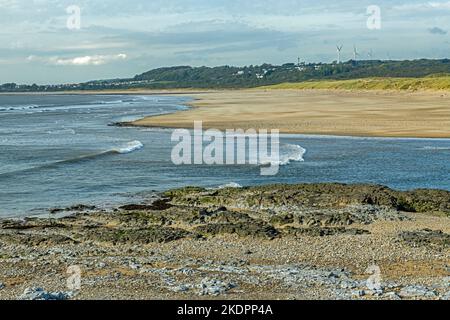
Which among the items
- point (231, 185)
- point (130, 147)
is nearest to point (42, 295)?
point (231, 185)

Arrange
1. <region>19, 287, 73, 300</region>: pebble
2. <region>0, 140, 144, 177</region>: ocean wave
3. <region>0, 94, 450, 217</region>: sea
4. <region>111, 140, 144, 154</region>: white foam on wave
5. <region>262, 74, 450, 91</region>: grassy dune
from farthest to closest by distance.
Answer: <region>262, 74, 450, 91</region>: grassy dune → <region>111, 140, 144, 154</region>: white foam on wave → <region>0, 140, 144, 177</region>: ocean wave → <region>0, 94, 450, 217</region>: sea → <region>19, 287, 73, 300</region>: pebble

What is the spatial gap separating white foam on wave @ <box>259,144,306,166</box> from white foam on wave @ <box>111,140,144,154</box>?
9.18m

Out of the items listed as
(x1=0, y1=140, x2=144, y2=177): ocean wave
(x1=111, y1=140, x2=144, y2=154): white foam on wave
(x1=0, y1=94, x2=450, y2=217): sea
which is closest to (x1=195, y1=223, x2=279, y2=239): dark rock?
(x1=0, y1=94, x2=450, y2=217): sea

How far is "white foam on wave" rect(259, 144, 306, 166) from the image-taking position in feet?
105

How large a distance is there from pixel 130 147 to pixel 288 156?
10885mm

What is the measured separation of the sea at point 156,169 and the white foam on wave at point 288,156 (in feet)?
0.20

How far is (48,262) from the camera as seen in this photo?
1507 cm

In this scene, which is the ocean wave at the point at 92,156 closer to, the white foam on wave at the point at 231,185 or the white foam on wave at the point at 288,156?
the white foam on wave at the point at 288,156

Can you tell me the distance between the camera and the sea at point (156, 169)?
24.8m

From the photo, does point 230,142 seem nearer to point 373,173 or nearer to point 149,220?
point 373,173

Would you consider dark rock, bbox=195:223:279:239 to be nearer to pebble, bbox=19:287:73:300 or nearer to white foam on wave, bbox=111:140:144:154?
pebble, bbox=19:287:73:300
